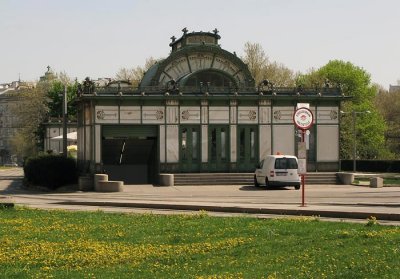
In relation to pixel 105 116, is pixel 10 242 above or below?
below

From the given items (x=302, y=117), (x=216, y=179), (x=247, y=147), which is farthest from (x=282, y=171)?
(x=302, y=117)

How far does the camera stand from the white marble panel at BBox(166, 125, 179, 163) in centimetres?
4031

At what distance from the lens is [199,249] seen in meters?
13.5

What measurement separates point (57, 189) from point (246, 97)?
11343 millimetres

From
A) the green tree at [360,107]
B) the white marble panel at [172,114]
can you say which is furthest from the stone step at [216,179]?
the green tree at [360,107]

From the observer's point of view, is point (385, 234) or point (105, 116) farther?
point (105, 116)

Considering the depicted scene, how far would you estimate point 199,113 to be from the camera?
40.9 metres

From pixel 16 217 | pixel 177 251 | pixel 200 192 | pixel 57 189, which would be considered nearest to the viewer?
pixel 177 251

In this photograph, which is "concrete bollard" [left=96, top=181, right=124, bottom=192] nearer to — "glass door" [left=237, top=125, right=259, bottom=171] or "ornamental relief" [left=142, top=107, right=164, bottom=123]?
"ornamental relief" [left=142, top=107, right=164, bottom=123]

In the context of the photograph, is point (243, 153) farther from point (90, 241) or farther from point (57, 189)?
point (90, 241)

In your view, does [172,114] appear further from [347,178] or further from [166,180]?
[347,178]

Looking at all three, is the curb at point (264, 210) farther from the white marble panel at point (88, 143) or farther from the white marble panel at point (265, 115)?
the white marble panel at point (265, 115)

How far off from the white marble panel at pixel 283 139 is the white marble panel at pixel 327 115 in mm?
1818

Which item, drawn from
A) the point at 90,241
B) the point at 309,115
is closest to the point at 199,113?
the point at 309,115
